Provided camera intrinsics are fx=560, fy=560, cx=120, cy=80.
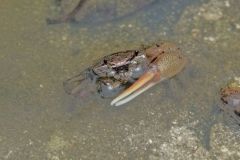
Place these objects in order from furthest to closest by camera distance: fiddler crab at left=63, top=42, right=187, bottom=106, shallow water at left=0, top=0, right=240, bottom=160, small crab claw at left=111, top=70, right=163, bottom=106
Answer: fiddler crab at left=63, top=42, right=187, bottom=106 → small crab claw at left=111, top=70, right=163, bottom=106 → shallow water at left=0, top=0, right=240, bottom=160

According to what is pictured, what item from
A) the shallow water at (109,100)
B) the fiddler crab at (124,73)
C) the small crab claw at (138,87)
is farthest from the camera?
the fiddler crab at (124,73)

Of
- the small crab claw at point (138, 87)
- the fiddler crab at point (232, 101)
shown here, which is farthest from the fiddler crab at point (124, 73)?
the fiddler crab at point (232, 101)

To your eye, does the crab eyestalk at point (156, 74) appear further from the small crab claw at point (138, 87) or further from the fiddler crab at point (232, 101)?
the fiddler crab at point (232, 101)

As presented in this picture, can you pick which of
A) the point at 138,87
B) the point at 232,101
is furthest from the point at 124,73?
the point at 232,101

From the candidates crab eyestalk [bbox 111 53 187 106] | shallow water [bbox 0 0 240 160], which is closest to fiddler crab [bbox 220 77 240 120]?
shallow water [bbox 0 0 240 160]

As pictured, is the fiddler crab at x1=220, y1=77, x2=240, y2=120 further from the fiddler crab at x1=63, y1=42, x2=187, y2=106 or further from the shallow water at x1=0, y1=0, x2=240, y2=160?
the fiddler crab at x1=63, y1=42, x2=187, y2=106

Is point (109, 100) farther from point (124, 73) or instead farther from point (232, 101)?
point (232, 101)

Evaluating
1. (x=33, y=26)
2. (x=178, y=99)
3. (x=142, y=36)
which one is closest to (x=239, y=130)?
(x=178, y=99)

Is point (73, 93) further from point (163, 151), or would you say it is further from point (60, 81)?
point (163, 151)
